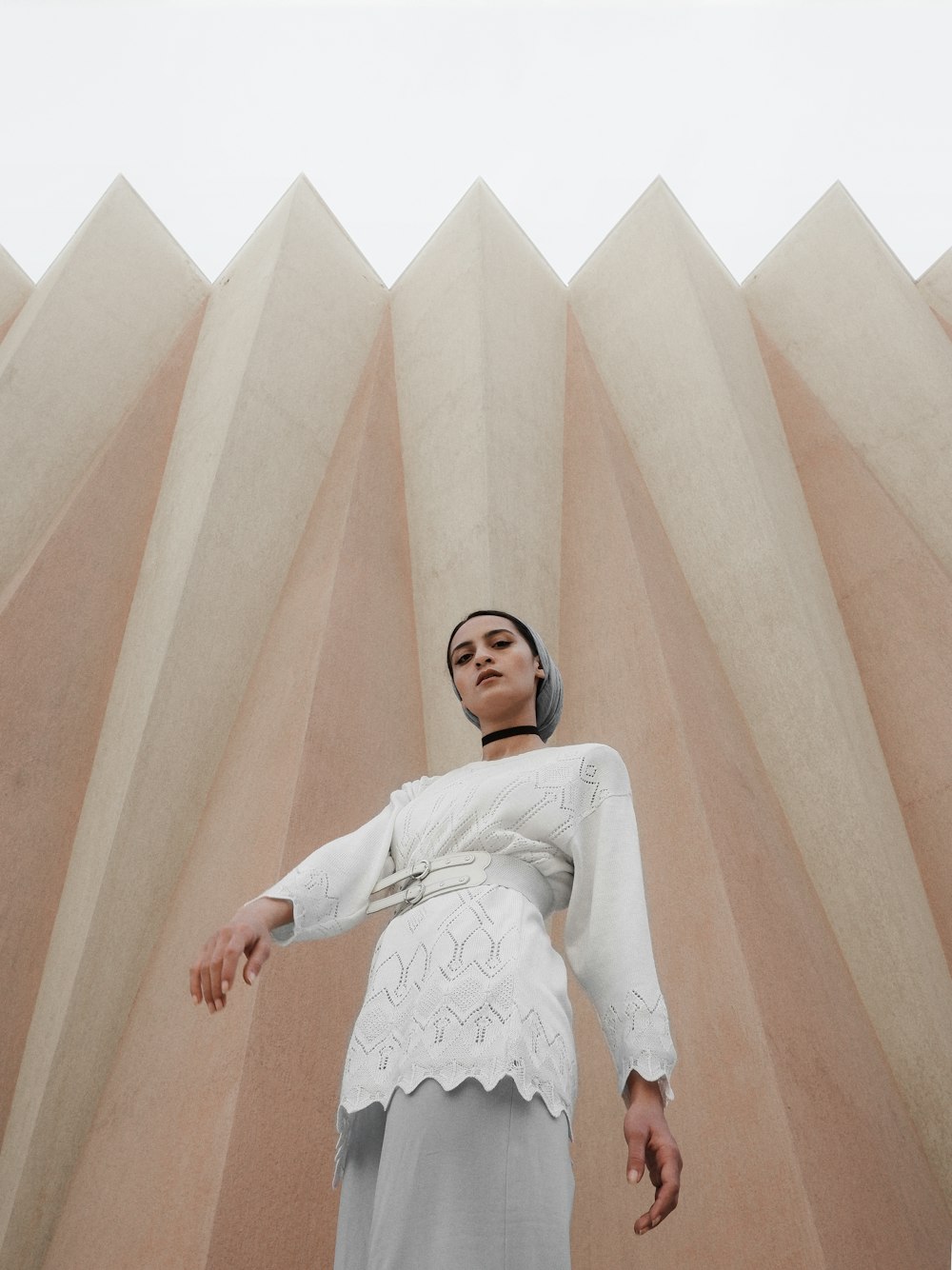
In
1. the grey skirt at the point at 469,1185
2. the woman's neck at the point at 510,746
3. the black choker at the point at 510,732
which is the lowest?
the grey skirt at the point at 469,1185

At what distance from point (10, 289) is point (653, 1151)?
584 cm

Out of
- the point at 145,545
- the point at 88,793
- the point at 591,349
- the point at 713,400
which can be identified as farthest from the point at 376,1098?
the point at 591,349

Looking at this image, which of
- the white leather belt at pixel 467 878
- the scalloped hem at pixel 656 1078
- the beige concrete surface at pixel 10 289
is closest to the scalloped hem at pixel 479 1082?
the scalloped hem at pixel 656 1078

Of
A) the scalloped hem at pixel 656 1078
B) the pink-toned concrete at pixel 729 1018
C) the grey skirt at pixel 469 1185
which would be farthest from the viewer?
the pink-toned concrete at pixel 729 1018

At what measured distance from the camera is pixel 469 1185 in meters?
1.48

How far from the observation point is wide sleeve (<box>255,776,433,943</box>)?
193 centimetres

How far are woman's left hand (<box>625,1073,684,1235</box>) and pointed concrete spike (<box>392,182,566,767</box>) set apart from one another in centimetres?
264

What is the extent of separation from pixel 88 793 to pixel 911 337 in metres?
4.45

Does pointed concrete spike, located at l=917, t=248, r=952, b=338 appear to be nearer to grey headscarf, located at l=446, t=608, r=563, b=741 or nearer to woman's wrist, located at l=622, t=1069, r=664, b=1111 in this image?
grey headscarf, located at l=446, t=608, r=563, b=741

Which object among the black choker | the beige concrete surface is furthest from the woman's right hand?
the beige concrete surface

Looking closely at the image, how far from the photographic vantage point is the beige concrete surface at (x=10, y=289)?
5730 millimetres

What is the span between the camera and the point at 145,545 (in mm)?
4754

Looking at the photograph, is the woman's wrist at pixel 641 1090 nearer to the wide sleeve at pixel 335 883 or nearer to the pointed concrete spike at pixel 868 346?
the wide sleeve at pixel 335 883

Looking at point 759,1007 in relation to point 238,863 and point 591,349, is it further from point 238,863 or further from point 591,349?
point 591,349
